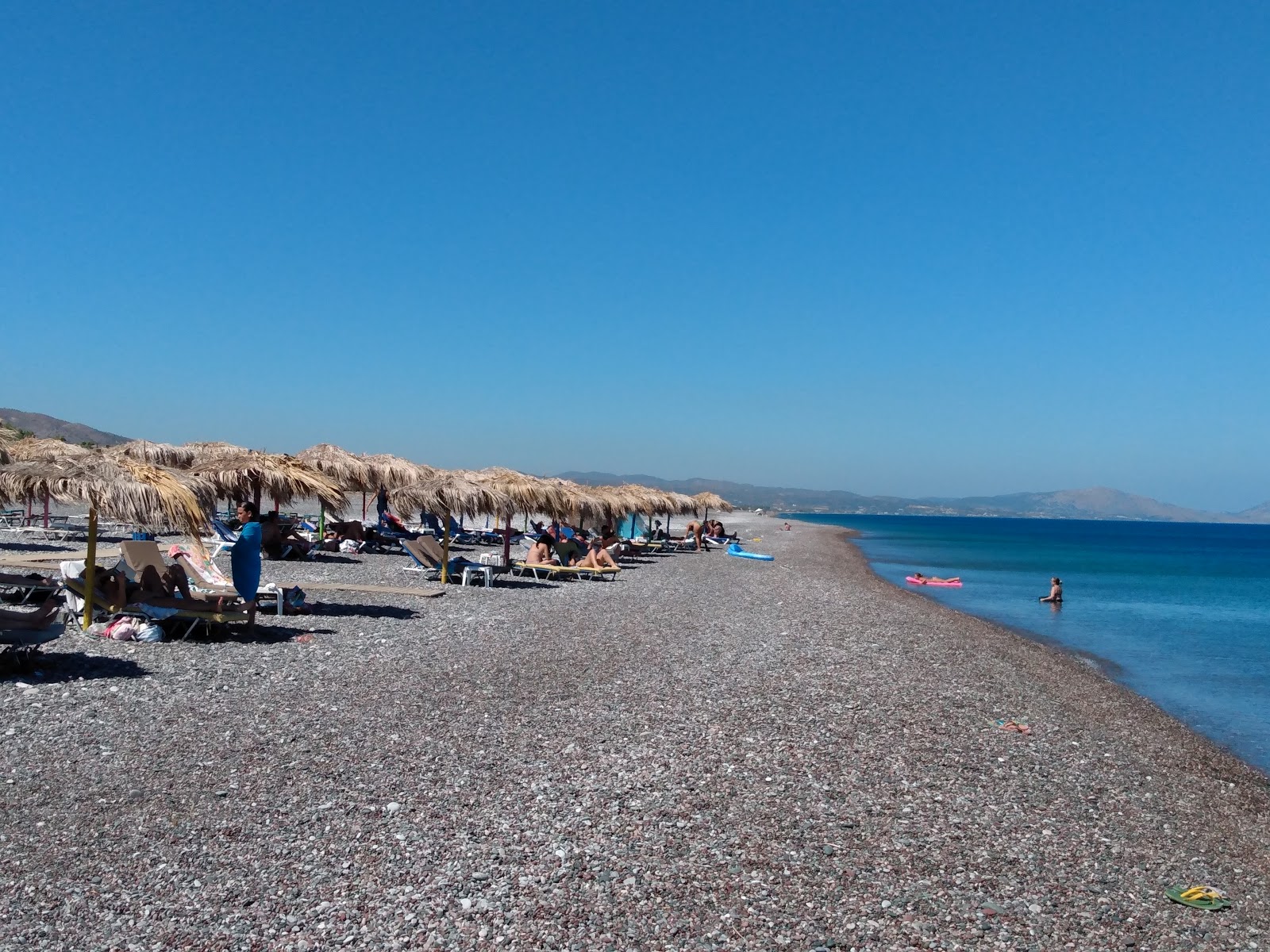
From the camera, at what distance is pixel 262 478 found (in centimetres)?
1334

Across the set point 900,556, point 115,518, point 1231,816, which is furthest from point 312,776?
point 900,556

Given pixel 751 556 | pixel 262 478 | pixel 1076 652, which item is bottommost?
pixel 1076 652

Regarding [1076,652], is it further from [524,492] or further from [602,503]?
[602,503]

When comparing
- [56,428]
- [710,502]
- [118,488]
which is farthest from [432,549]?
[56,428]

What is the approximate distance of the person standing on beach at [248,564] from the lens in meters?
9.21

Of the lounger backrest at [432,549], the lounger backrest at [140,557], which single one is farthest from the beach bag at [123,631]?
the lounger backrest at [432,549]

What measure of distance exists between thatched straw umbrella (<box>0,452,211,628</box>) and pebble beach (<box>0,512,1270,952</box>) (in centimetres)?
109

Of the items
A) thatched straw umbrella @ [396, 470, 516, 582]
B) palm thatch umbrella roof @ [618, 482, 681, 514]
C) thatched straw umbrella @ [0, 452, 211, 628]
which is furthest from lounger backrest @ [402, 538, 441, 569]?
palm thatch umbrella roof @ [618, 482, 681, 514]

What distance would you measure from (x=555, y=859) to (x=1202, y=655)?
15.5 m

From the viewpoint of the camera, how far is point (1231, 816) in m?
6.27

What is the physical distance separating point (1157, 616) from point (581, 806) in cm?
2139

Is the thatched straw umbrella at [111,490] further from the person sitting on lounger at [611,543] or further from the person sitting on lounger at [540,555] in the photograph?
the person sitting on lounger at [611,543]

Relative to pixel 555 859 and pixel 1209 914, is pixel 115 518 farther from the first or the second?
pixel 1209 914

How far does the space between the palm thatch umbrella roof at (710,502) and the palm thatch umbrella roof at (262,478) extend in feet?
88.5
